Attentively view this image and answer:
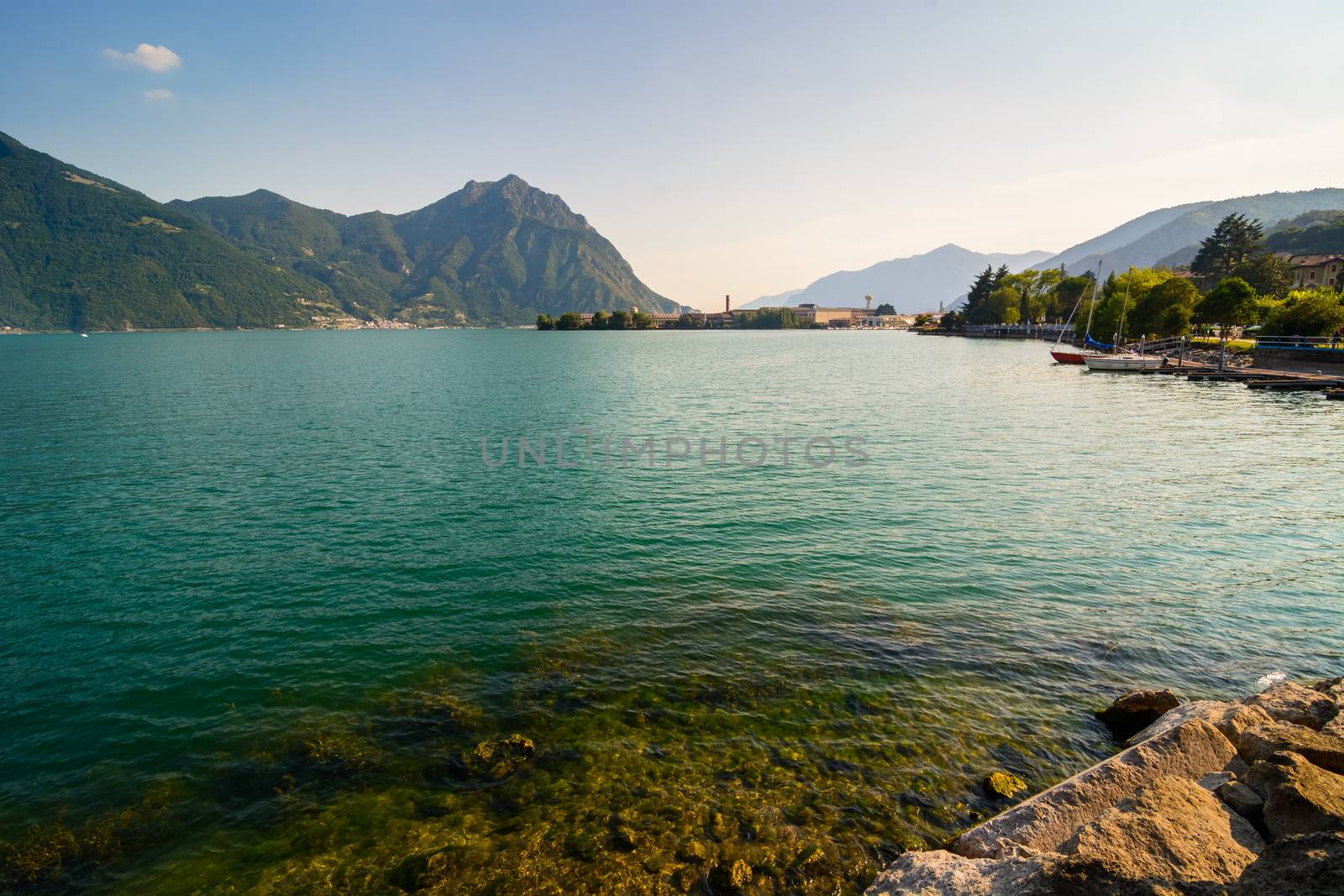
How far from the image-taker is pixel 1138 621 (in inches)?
704

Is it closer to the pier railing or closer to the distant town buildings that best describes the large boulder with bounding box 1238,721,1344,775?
the pier railing

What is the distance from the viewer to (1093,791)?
9.13 metres

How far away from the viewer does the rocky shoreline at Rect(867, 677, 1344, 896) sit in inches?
243

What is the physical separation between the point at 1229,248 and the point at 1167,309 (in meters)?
89.4

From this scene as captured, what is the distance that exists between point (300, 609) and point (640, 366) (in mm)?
103011

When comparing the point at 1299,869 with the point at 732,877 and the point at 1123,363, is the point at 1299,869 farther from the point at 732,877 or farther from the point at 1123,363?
the point at 1123,363

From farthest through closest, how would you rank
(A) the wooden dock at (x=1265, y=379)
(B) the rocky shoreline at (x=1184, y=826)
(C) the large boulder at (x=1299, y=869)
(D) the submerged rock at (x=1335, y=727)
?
(A) the wooden dock at (x=1265, y=379) → (D) the submerged rock at (x=1335, y=727) → (B) the rocky shoreline at (x=1184, y=826) → (C) the large boulder at (x=1299, y=869)

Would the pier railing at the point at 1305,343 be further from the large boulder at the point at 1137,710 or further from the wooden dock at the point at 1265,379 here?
the large boulder at the point at 1137,710

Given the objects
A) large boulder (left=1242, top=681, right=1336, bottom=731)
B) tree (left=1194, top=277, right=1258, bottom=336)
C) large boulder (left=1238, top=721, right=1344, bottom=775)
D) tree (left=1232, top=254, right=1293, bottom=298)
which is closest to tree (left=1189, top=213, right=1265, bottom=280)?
tree (left=1232, top=254, right=1293, bottom=298)

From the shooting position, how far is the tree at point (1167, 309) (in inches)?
4200

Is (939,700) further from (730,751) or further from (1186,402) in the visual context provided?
(1186,402)

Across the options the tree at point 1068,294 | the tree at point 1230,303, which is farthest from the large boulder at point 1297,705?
the tree at point 1068,294

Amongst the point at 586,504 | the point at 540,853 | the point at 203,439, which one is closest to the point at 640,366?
the point at 203,439

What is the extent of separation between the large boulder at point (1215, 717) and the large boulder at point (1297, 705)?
13.3 inches
